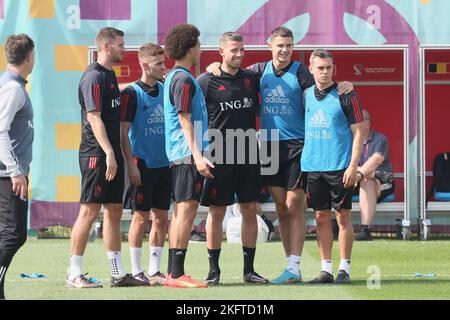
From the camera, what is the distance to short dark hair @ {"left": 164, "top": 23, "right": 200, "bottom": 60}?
9.44 metres

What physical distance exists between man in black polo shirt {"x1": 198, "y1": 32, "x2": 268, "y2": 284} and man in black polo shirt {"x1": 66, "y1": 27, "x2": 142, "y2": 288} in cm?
75

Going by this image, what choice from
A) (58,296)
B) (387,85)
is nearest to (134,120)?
→ (58,296)

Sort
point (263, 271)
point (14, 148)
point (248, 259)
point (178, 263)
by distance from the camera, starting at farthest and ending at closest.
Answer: point (263, 271) < point (248, 259) < point (178, 263) < point (14, 148)

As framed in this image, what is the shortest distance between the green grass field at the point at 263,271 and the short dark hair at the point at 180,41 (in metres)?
1.91

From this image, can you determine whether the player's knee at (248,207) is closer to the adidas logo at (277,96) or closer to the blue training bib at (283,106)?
the blue training bib at (283,106)

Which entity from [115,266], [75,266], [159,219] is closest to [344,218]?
[159,219]

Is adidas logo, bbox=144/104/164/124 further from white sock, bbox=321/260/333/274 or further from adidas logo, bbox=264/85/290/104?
white sock, bbox=321/260/333/274

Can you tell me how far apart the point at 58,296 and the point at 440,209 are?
728cm

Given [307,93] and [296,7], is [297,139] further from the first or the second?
[296,7]

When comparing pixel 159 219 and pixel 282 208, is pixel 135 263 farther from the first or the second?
pixel 282 208

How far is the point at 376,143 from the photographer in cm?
1516

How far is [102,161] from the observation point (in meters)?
9.23

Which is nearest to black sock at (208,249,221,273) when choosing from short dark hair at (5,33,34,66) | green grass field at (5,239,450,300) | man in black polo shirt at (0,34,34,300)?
green grass field at (5,239,450,300)

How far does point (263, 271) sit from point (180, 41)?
2.52 meters
